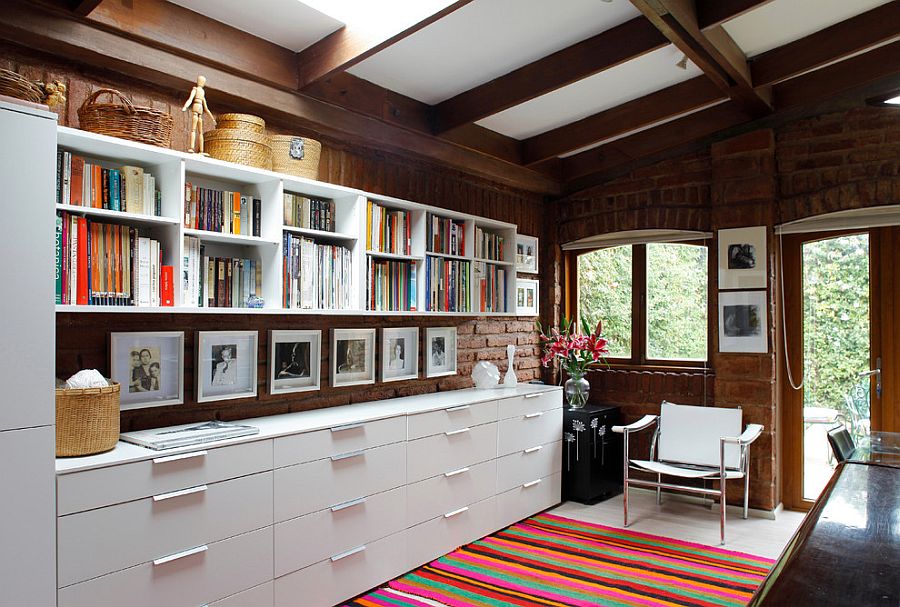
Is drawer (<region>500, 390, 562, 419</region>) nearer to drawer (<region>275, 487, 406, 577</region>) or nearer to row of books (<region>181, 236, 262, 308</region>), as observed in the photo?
drawer (<region>275, 487, 406, 577</region>)

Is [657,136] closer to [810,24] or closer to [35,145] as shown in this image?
[810,24]

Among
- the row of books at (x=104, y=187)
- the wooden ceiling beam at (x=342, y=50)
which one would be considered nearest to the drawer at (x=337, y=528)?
the row of books at (x=104, y=187)

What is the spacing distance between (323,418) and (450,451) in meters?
0.86

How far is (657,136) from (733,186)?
0.64 meters

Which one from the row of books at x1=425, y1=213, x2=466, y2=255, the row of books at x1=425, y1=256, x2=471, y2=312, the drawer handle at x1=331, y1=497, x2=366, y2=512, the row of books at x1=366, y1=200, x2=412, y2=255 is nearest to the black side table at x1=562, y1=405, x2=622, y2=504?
the row of books at x1=425, y1=256, x2=471, y2=312

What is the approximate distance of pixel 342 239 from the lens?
Result: 11.5ft

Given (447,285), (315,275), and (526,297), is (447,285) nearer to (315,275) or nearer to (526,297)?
(315,275)

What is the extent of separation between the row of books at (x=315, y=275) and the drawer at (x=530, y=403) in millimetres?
1324

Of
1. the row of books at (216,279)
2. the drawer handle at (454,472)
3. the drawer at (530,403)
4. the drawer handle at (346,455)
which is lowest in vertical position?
the drawer handle at (454,472)

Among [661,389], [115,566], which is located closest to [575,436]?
[661,389]

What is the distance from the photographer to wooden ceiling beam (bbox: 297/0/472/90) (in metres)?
2.71

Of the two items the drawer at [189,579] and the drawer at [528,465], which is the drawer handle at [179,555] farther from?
the drawer at [528,465]

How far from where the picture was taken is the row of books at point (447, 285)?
3.91 metres

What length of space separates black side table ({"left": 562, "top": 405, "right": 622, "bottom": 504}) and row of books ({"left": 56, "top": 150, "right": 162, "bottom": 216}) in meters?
3.19
